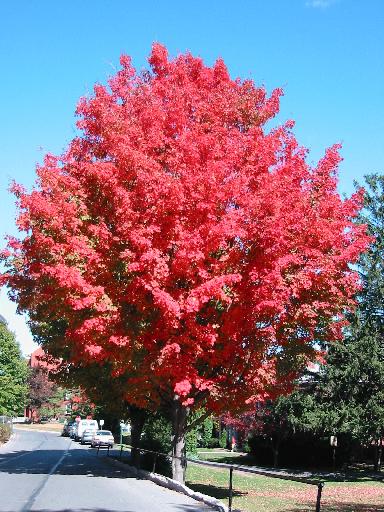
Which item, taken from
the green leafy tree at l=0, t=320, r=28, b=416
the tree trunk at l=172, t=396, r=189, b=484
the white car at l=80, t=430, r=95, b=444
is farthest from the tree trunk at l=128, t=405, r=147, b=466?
the green leafy tree at l=0, t=320, r=28, b=416

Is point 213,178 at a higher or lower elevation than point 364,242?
higher

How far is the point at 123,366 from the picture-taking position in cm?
1678

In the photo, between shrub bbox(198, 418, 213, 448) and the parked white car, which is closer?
shrub bbox(198, 418, 213, 448)

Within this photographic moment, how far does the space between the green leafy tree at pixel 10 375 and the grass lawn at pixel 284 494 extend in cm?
5307

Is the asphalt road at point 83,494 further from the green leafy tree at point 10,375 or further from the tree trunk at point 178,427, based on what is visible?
the green leafy tree at point 10,375

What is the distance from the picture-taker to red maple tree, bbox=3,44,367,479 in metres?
15.2

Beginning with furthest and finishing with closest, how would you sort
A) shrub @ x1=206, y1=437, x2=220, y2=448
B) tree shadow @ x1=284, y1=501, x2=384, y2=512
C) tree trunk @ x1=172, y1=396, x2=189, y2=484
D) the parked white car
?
shrub @ x1=206, y1=437, x2=220, y2=448, the parked white car, tree trunk @ x1=172, y1=396, x2=189, y2=484, tree shadow @ x1=284, y1=501, x2=384, y2=512

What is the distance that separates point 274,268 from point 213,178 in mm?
2765

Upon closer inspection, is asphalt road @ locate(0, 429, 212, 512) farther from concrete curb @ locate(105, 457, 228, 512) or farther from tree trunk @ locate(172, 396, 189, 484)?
tree trunk @ locate(172, 396, 189, 484)

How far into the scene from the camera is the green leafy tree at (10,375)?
2958 inches

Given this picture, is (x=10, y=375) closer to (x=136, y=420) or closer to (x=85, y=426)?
(x=85, y=426)

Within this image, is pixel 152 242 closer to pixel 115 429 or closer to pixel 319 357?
pixel 319 357

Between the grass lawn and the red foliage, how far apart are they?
2.94 m

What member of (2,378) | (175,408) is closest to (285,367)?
(175,408)
